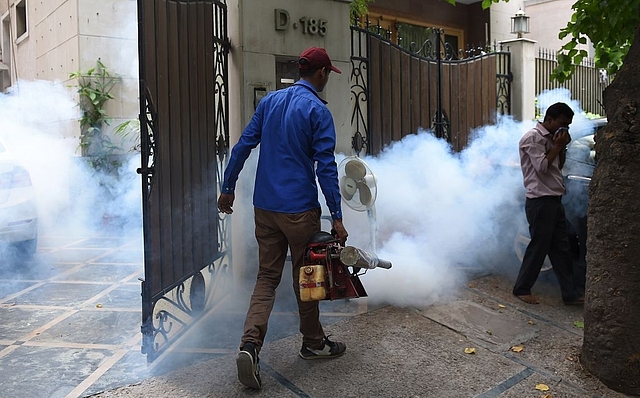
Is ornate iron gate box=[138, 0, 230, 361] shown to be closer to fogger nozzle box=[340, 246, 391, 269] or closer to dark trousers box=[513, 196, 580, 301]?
fogger nozzle box=[340, 246, 391, 269]

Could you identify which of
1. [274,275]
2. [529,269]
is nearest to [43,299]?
[274,275]

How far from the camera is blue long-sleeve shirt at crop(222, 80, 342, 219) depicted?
12.4 ft

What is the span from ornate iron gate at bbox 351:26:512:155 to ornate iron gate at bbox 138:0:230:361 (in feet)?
7.53

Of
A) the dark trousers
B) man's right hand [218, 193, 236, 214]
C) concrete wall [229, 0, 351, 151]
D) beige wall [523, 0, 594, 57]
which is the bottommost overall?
the dark trousers

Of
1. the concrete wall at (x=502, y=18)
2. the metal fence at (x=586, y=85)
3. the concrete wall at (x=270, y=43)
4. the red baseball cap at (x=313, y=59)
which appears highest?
the concrete wall at (x=502, y=18)

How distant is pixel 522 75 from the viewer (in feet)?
33.8

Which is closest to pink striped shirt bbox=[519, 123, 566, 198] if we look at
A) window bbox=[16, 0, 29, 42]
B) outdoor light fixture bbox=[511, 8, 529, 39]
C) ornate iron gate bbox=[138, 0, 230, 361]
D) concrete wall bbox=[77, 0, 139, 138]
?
ornate iron gate bbox=[138, 0, 230, 361]

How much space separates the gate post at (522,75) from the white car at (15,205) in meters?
7.86

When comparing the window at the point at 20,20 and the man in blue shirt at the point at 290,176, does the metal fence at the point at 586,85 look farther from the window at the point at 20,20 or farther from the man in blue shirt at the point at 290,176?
the window at the point at 20,20

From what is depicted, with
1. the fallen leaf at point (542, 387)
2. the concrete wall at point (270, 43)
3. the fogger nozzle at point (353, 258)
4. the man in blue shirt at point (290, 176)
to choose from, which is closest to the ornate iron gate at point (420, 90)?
the concrete wall at point (270, 43)

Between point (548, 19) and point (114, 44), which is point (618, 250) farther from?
point (548, 19)

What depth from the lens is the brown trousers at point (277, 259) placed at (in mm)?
3750

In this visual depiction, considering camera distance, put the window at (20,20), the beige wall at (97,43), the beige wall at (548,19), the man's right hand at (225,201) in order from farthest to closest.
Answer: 1. the beige wall at (548,19)
2. the window at (20,20)
3. the beige wall at (97,43)
4. the man's right hand at (225,201)

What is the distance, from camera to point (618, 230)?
150 inches
